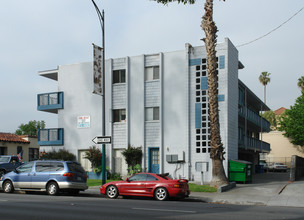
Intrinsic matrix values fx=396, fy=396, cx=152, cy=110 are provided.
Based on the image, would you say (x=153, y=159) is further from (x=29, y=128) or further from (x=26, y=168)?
(x=29, y=128)

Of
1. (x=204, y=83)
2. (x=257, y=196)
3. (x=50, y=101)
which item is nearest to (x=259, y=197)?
(x=257, y=196)

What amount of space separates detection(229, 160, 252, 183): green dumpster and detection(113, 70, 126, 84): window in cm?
1018

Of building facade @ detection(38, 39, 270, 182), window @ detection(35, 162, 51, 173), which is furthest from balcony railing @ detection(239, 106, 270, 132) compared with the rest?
window @ detection(35, 162, 51, 173)

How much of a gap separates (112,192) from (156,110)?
1196cm

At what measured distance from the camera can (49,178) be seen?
18.3 m

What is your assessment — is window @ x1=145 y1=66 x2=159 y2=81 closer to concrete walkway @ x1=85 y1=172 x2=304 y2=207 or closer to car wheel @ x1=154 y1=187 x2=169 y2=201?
concrete walkway @ x1=85 y1=172 x2=304 y2=207

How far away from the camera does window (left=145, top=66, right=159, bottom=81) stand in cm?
2906

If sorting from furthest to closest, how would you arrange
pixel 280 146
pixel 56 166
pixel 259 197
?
pixel 280 146
pixel 56 166
pixel 259 197

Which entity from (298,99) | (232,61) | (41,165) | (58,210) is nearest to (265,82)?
(298,99)

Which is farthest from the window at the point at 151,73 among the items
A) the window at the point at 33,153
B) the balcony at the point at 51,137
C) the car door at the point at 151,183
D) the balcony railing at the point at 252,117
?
→ the window at the point at 33,153

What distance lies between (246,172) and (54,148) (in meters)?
15.5

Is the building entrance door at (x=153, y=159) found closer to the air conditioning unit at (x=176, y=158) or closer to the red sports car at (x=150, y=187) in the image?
the air conditioning unit at (x=176, y=158)

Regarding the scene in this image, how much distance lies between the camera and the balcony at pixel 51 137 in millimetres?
31750

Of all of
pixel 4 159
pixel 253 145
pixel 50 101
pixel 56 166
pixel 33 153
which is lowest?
pixel 33 153
